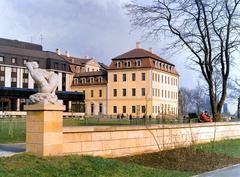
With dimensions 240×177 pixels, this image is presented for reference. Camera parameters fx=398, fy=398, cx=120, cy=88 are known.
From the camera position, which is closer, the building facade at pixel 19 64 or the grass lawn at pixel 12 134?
the grass lawn at pixel 12 134

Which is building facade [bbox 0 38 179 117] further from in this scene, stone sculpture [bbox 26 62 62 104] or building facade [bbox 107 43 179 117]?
stone sculpture [bbox 26 62 62 104]

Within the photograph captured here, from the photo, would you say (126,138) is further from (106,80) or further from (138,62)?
(106,80)

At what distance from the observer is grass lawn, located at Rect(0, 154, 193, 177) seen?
968cm

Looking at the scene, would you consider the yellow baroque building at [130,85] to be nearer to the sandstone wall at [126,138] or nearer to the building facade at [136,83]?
the building facade at [136,83]

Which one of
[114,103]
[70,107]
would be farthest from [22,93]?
[114,103]

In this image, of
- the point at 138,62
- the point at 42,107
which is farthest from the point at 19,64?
the point at 42,107

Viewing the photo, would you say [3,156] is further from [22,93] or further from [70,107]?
[70,107]

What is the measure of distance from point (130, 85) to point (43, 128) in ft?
298

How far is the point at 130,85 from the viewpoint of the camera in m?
102

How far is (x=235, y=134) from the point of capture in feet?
90.6

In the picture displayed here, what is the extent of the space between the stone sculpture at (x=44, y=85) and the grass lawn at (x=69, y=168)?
5.54ft

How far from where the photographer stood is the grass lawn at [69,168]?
31.8 feet

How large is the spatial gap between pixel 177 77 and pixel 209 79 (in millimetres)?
88426

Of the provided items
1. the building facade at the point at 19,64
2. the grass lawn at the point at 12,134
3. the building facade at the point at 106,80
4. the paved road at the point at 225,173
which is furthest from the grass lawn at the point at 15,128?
the building facade at the point at 106,80
